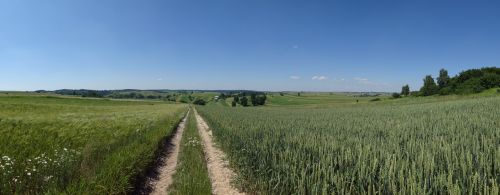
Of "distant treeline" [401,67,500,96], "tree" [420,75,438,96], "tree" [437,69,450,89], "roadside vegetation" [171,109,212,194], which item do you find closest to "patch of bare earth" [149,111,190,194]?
"roadside vegetation" [171,109,212,194]

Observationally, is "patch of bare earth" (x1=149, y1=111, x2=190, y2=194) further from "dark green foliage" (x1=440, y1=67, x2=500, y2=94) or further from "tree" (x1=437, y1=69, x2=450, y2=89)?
"tree" (x1=437, y1=69, x2=450, y2=89)

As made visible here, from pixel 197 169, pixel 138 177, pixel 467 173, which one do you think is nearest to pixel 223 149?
pixel 197 169

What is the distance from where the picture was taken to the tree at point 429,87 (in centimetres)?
10488

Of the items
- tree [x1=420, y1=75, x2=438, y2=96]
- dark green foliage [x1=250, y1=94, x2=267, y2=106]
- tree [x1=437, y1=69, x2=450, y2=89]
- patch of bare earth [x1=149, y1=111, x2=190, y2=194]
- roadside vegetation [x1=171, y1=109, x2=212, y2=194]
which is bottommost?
dark green foliage [x1=250, y1=94, x2=267, y2=106]

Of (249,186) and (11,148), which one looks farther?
(11,148)

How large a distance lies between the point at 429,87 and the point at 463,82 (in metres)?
11.3

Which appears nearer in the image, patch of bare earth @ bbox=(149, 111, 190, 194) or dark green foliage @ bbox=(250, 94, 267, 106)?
patch of bare earth @ bbox=(149, 111, 190, 194)

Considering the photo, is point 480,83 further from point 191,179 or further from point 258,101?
point 191,179

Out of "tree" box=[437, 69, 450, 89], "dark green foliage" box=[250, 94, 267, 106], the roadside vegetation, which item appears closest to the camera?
the roadside vegetation

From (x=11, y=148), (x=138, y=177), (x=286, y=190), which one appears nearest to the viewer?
(x=286, y=190)

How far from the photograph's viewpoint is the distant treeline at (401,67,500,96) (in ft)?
266

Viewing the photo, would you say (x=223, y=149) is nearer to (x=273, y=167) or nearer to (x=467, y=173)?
(x=273, y=167)

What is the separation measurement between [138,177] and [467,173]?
854 cm

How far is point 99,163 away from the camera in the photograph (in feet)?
31.3
